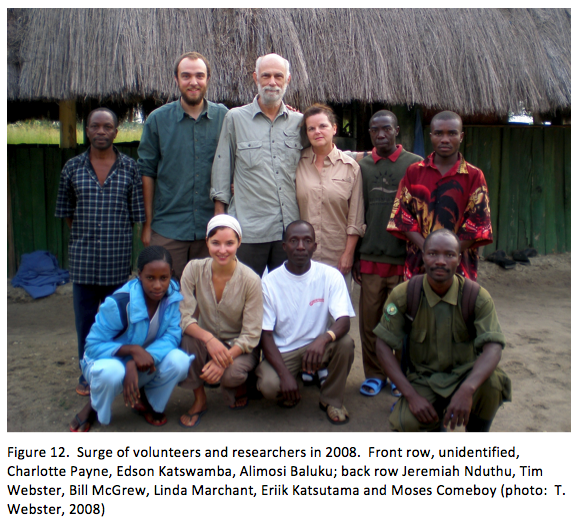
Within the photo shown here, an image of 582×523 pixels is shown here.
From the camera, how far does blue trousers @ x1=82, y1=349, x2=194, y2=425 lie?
2625 mm

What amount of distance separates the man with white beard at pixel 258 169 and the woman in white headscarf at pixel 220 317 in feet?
0.93

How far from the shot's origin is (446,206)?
2871 millimetres

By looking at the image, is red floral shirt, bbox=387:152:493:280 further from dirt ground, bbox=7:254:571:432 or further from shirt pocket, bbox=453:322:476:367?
dirt ground, bbox=7:254:571:432

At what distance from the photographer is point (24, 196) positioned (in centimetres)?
597

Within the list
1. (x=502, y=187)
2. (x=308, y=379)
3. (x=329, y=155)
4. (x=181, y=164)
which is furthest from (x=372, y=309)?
(x=502, y=187)

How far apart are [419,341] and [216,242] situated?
125 cm

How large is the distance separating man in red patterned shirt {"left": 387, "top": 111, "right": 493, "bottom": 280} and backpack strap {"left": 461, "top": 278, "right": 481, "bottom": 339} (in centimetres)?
35

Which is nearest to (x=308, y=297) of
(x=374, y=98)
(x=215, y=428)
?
(x=215, y=428)

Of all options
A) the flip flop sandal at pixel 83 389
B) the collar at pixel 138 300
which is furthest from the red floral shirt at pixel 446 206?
the flip flop sandal at pixel 83 389

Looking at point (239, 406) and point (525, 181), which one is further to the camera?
point (525, 181)

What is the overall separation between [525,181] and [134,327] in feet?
20.2

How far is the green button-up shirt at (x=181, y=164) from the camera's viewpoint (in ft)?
10.7

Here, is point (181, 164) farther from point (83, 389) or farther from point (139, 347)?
point (83, 389)

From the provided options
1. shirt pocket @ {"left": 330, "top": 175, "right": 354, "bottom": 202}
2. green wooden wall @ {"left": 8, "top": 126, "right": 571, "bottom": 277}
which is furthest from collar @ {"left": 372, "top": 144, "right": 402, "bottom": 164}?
green wooden wall @ {"left": 8, "top": 126, "right": 571, "bottom": 277}
